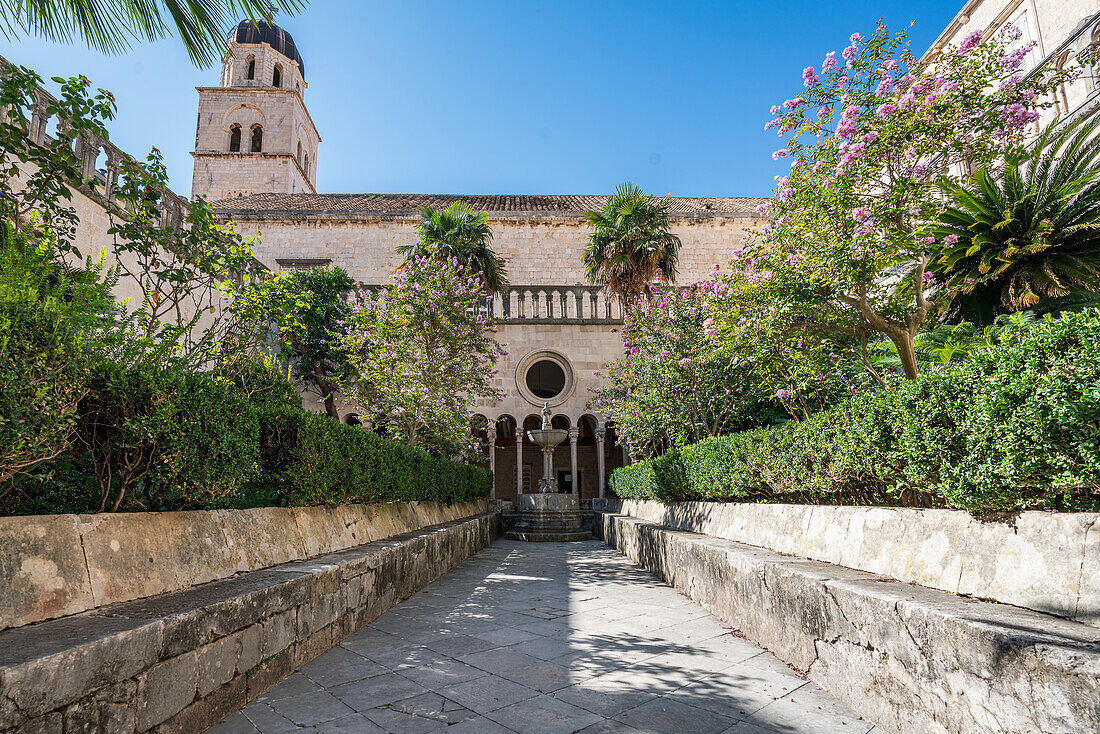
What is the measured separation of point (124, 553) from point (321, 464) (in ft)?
7.30

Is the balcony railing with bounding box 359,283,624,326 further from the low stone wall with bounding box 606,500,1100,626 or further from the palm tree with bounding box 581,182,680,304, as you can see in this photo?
the low stone wall with bounding box 606,500,1100,626

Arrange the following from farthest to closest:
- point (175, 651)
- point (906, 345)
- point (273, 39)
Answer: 1. point (273, 39)
2. point (906, 345)
3. point (175, 651)

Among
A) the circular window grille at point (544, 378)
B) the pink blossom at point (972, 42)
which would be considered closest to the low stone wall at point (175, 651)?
the pink blossom at point (972, 42)

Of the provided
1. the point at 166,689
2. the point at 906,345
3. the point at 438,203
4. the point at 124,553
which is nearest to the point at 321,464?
the point at 124,553

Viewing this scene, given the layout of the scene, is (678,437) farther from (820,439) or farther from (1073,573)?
(1073,573)

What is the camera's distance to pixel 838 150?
5754 mm

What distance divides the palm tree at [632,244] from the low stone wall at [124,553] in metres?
13.2

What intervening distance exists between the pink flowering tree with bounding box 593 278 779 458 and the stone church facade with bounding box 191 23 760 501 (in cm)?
599

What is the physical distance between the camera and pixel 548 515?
14078 millimetres

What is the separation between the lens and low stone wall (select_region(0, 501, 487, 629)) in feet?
7.22

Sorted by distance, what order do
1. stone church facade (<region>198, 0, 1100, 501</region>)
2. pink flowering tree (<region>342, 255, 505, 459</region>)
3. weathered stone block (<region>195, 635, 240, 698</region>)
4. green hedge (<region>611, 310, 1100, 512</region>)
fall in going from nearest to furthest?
1. green hedge (<region>611, 310, 1100, 512</region>)
2. weathered stone block (<region>195, 635, 240, 698</region>)
3. pink flowering tree (<region>342, 255, 505, 459</region>)
4. stone church facade (<region>198, 0, 1100, 501</region>)

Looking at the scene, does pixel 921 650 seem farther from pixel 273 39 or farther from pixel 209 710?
pixel 273 39

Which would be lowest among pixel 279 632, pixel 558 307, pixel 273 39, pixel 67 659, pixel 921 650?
pixel 279 632

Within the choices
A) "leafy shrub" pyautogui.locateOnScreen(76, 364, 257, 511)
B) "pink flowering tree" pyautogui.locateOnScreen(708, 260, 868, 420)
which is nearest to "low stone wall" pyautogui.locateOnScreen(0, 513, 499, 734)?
"leafy shrub" pyautogui.locateOnScreen(76, 364, 257, 511)
